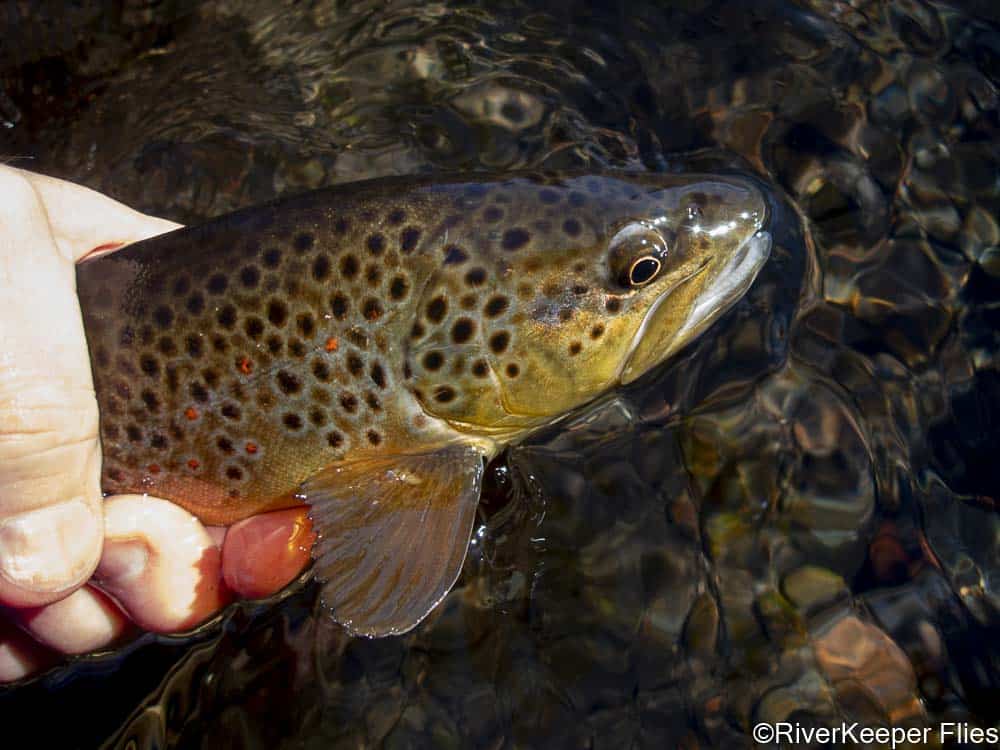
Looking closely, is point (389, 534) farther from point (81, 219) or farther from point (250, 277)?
point (81, 219)

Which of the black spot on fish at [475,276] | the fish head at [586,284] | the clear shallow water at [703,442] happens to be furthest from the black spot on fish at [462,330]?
the clear shallow water at [703,442]

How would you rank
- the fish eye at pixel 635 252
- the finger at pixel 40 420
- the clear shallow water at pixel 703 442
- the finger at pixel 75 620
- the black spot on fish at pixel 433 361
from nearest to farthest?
the finger at pixel 40 420 → the fish eye at pixel 635 252 → the black spot on fish at pixel 433 361 → the finger at pixel 75 620 → the clear shallow water at pixel 703 442

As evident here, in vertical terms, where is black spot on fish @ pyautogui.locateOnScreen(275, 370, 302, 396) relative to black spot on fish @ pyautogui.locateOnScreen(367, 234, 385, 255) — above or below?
below

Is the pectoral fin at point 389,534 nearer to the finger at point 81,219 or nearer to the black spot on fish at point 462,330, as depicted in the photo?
the black spot on fish at point 462,330

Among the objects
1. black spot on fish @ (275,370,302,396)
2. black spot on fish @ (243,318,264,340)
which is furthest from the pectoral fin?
black spot on fish @ (243,318,264,340)

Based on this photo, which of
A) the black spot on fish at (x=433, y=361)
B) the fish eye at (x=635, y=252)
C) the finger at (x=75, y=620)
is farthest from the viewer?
the finger at (x=75, y=620)

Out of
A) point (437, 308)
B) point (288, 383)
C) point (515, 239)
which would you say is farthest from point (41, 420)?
point (515, 239)

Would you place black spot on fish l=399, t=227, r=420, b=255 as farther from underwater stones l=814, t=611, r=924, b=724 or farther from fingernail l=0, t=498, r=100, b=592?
underwater stones l=814, t=611, r=924, b=724
